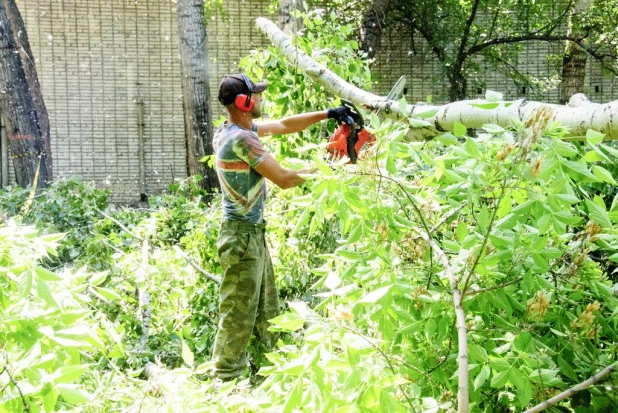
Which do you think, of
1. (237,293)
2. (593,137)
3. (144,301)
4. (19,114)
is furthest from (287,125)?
(19,114)

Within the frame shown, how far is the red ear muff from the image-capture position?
3930mm

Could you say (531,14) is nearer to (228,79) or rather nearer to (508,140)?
(228,79)

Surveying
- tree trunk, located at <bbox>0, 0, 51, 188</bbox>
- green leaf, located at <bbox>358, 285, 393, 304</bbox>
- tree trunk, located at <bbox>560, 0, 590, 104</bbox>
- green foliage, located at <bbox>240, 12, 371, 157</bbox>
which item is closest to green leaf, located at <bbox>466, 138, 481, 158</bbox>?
green leaf, located at <bbox>358, 285, 393, 304</bbox>

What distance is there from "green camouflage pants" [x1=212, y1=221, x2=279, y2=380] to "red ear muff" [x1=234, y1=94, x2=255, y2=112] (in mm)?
645

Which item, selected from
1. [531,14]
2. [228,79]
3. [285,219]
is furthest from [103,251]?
[531,14]

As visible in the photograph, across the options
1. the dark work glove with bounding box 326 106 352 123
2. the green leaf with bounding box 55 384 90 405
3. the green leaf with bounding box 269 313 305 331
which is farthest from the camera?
the dark work glove with bounding box 326 106 352 123

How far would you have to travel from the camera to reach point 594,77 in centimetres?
1341

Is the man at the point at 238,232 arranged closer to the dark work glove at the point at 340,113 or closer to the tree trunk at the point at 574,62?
the dark work glove at the point at 340,113

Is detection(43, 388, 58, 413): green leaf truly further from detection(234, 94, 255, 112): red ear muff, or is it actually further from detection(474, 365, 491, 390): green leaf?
detection(234, 94, 255, 112): red ear muff

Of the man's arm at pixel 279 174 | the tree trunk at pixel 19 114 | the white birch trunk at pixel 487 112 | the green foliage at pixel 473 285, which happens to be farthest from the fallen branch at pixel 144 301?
the tree trunk at pixel 19 114

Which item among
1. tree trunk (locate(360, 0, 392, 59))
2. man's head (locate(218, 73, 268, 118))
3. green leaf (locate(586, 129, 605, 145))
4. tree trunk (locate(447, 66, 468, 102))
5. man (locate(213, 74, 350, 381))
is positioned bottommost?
man (locate(213, 74, 350, 381))

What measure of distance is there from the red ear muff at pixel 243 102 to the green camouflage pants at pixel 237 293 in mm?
645

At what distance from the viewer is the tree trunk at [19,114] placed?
9.20 meters

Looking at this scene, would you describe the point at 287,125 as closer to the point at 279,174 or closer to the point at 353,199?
the point at 279,174
